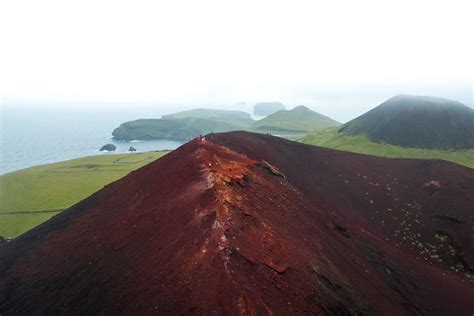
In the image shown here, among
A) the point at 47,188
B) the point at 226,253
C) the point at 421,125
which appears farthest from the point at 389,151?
the point at 226,253

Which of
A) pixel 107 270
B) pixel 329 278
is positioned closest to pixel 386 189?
pixel 329 278

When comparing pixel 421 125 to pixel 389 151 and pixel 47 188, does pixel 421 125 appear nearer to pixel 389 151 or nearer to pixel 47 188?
pixel 389 151

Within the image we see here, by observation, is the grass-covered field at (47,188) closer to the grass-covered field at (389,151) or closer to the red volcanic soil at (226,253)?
the red volcanic soil at (226,253)

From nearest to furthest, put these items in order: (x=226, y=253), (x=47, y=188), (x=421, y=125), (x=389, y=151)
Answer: (x=226, y=253) → (x=47, y=188) → (x=389, y=151) → (x=421, y=125)

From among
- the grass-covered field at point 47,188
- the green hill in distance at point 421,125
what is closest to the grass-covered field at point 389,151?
the green hill in distance at point 421,125

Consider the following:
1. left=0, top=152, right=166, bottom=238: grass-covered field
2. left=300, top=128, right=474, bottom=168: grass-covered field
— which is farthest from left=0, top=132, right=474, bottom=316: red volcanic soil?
left=300, top=128, right=474, bottom=168: grass-covered field

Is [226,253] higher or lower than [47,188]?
higher

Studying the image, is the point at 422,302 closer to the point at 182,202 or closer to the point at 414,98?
the point at 182,202
